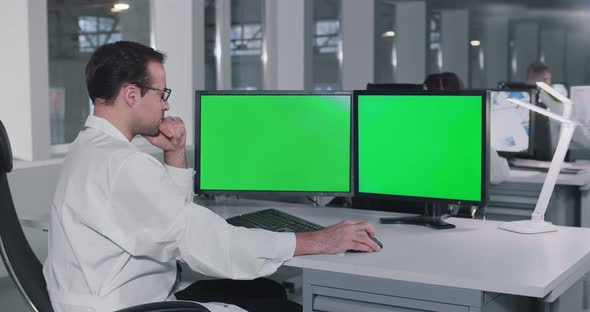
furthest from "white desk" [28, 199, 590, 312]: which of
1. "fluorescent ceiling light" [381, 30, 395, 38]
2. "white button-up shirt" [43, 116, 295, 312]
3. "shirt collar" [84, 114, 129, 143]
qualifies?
"fluorescent ceiling light" [381, 30, 395, 38]

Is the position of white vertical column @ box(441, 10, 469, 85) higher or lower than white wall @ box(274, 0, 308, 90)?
higher

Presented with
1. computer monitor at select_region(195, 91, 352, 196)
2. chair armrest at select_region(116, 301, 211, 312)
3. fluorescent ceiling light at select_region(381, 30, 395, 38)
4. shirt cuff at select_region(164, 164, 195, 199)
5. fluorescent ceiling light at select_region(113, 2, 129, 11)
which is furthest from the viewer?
fluorescent ceiling light at select_region(381, 30, 395, 38)

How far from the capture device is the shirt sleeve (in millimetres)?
1940

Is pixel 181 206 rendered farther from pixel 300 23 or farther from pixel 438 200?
pixel 300 23

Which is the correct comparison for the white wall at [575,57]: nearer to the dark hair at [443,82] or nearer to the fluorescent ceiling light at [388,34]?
the fluorescent ceiling light at [388,34]

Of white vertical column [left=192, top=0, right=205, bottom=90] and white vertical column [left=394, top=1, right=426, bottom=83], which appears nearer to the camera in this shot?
white vertical column [left=192, top=0, right=205, bottom=90]

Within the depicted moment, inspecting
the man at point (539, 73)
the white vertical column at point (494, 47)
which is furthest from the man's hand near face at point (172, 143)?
the white vertical column at point (494, 47)

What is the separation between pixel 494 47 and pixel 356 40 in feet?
21.2

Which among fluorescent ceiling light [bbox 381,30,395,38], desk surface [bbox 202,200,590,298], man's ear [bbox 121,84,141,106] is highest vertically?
fluorescent ceiling light [bbox 381,30,395,38]

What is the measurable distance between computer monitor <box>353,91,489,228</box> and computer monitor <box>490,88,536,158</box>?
2.04m

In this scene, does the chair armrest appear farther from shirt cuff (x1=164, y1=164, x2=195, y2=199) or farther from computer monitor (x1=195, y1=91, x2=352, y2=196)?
computer monitor (x1=195, y1=91, x2=352, y2=196)

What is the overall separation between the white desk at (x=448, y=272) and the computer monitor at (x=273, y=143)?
1.51 ft

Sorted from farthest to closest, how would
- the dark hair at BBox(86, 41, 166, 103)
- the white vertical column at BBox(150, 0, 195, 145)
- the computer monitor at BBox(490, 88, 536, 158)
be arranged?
the white vertical column at BBox(150, 0, 195, 145) < the computer monitor at BBox(490, 88, 536, 158) < the dark hair at BBox(86, 41, 166, 103)

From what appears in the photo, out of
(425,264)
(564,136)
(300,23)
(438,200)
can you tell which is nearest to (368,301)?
(425,264)
